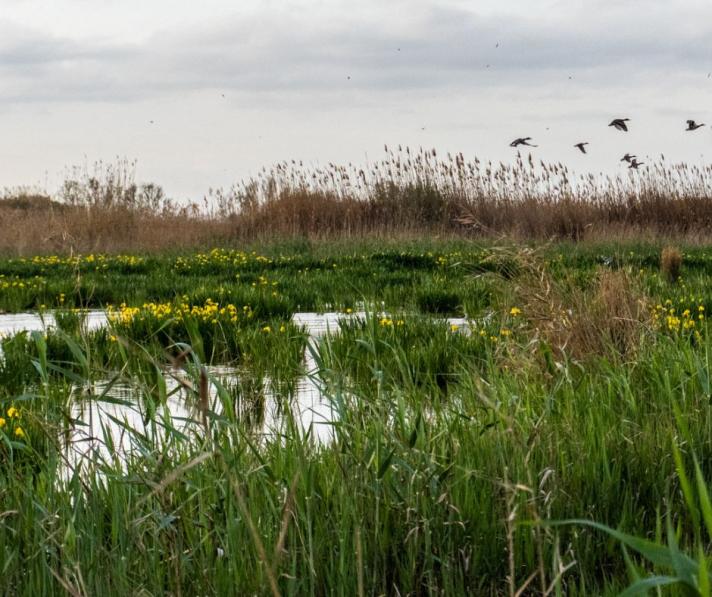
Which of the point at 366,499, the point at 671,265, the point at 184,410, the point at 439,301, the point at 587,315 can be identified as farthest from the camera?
the point at 671,265

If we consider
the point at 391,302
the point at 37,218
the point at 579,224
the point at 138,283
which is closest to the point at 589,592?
the point at 391,302

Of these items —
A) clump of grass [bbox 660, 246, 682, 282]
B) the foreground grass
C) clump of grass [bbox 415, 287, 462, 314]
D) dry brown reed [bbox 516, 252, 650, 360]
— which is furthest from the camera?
clump of grass [bbox 660, 246, 682, 282]

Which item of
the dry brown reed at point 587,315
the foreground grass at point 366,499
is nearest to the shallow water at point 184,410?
the foreground grass at point 366,499

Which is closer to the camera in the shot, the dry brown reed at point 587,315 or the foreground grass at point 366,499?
Result: the foreground grass at point 366,499

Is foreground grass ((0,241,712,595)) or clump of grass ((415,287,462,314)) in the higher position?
foreground grass ((0,241,712,595))

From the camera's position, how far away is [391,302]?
8.48 m

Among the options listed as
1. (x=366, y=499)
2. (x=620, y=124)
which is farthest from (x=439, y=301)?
(x=366, y=499)

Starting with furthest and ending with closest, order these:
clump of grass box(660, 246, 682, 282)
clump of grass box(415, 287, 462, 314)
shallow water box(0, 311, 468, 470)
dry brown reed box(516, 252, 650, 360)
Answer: clump of grass box(660, 246, 682, 282) < clump of grass box(415, 287, 462, 314) < dry brown reed box(516, 252, 650, 360) < shallow water box(0, 311, 468, 470)

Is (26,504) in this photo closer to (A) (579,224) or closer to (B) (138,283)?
(B) (138,283)

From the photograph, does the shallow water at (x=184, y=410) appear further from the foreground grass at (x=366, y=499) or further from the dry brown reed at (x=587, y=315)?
the dry brown reed at (x=587, y=315)

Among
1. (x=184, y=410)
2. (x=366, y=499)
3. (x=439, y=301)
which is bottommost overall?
(x=439, y=301)

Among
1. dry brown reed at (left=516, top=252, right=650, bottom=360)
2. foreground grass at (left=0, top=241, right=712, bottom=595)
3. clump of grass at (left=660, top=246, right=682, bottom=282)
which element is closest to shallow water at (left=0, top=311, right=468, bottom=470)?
foreground grass at (left=0, top=241, right=712, bottom=595)

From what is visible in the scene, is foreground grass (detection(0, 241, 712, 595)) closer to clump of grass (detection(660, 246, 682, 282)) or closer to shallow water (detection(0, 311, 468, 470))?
shallow water (detection(0, 311, 468, 470))

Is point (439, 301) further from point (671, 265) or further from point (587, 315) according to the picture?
point (587, 315)
